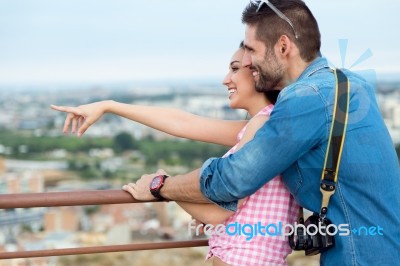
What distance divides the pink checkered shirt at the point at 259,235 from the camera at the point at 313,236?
0.06 meters

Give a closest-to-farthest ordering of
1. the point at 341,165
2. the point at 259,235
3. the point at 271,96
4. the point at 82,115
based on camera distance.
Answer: the point at 341,165, the point at 259,235, the point at 271,96, the point at 82,115

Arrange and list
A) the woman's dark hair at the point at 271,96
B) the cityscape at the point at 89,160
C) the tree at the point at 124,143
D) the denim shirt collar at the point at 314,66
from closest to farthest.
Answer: the denim shirt collar at the point at 314,66
the woman's dark hair at the point at 271,96
the cityscape at the point at 89,160
the tree at the point at 124,143

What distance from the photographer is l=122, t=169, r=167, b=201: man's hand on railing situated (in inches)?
85.9

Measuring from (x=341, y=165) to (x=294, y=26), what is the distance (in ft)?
1.36

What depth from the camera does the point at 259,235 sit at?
6.38 ft

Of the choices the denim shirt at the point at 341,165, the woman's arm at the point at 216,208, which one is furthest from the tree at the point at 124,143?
the denim shirt at the point at 341,165

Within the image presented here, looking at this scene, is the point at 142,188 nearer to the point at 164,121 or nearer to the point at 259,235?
the point at 164,121

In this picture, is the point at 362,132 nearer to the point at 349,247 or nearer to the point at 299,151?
the point at 299,151

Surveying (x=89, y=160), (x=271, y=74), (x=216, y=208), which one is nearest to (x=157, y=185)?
(x=216, y=208)

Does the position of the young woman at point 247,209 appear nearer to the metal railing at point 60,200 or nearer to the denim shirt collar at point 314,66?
the metal railing at point 60,200

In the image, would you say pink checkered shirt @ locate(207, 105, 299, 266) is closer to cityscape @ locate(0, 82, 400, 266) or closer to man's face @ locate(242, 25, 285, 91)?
man's face @ locate(242, 25, 285, 91)

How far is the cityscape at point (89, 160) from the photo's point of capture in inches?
1619

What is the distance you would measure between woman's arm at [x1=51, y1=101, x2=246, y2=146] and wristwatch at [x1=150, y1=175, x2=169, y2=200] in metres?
0.22

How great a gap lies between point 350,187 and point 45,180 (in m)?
55.5
